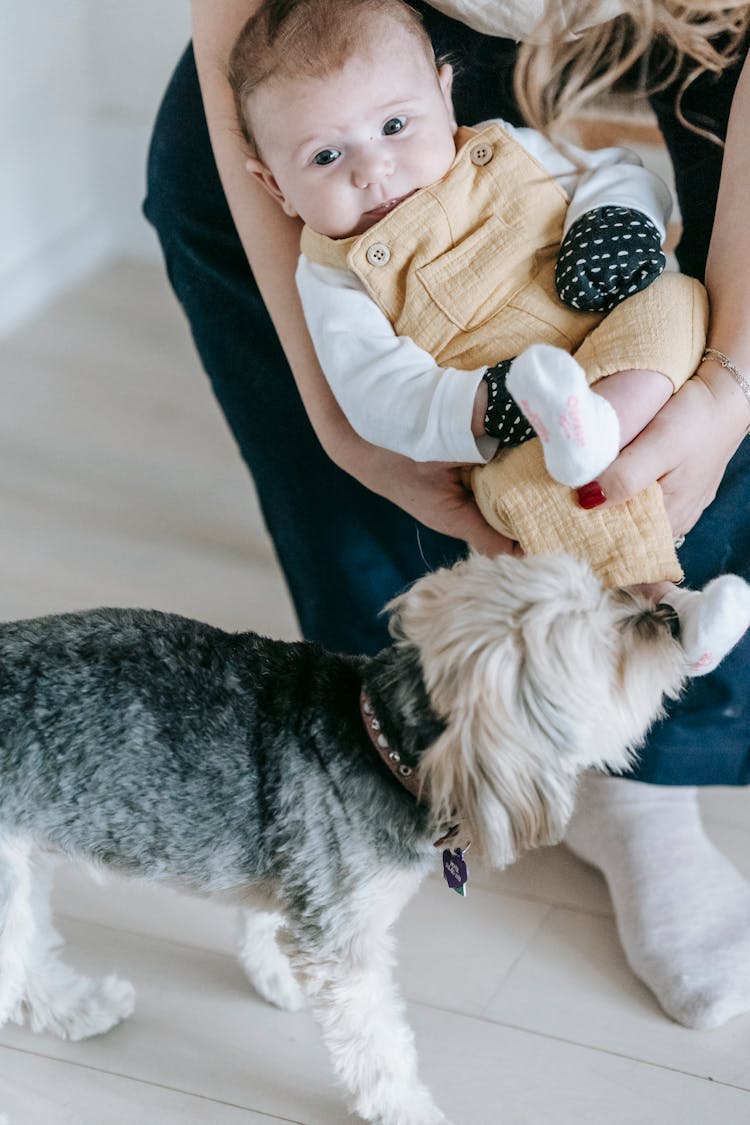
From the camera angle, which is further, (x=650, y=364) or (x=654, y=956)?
(x=654, y=956)

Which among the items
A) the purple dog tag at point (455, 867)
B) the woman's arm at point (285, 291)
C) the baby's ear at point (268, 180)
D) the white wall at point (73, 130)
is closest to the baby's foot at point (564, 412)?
the woman's arm at point (285, 291)

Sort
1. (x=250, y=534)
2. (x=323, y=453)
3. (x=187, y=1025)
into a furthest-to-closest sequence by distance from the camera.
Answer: (x=250, y=534) → (x=323, y=453) → (x=187, y=1025)

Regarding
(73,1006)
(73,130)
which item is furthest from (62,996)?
(73,130)

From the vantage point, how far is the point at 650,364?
1.19 meters

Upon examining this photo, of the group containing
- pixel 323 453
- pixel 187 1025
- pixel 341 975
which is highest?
pixel 323 453

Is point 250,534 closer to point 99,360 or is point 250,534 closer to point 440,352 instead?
point 99,360

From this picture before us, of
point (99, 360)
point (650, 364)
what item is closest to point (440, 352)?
point (650, 364)

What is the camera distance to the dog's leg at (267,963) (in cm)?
140

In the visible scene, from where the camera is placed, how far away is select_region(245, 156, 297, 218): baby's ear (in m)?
1.39

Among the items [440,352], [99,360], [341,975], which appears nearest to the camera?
[341,975]

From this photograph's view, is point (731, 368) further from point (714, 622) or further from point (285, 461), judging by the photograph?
point (285, 461)

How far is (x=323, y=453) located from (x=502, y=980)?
2.19 feet

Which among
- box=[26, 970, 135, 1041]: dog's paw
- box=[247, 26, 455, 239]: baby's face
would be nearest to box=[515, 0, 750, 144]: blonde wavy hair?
box=[247, 26, 455, 239]: baby's face

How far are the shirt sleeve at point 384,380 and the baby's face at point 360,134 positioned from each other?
7 centimetres
